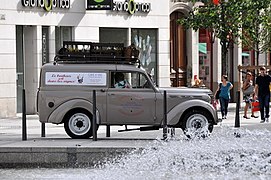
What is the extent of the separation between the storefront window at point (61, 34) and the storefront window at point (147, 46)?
3.16 meters

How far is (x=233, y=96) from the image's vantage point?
4112 centimetres

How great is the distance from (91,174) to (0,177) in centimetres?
181

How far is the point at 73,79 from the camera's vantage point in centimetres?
1867

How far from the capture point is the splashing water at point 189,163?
36.7ft

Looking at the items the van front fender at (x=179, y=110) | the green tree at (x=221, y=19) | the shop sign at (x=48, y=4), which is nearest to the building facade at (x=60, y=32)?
the shop sign at (x=48, y=4)

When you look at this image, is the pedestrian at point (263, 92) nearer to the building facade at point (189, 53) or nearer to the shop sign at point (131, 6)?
the shop sign at point (131, 6)

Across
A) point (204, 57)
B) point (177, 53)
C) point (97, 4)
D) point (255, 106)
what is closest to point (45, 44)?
point (97, 4)

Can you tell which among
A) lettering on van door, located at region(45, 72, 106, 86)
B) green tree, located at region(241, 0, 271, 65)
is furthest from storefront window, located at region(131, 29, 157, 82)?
lettering on van door, located at region(45, 72, 106, 86)

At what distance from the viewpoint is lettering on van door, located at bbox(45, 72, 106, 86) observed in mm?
18641

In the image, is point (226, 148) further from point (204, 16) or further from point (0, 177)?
point (204, 16)

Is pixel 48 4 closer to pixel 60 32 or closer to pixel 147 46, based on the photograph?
pixel 60 32

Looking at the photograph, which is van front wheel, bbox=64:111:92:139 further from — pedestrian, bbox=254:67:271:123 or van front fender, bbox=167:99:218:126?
pedestrian, bbox=254:67:271:123

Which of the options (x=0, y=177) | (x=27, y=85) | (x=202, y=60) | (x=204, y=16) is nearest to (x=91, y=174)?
Answer: (x=0, y=177)

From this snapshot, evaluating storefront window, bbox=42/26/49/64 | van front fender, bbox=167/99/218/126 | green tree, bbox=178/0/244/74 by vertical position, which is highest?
green tree, bbox=178/0/244/74
